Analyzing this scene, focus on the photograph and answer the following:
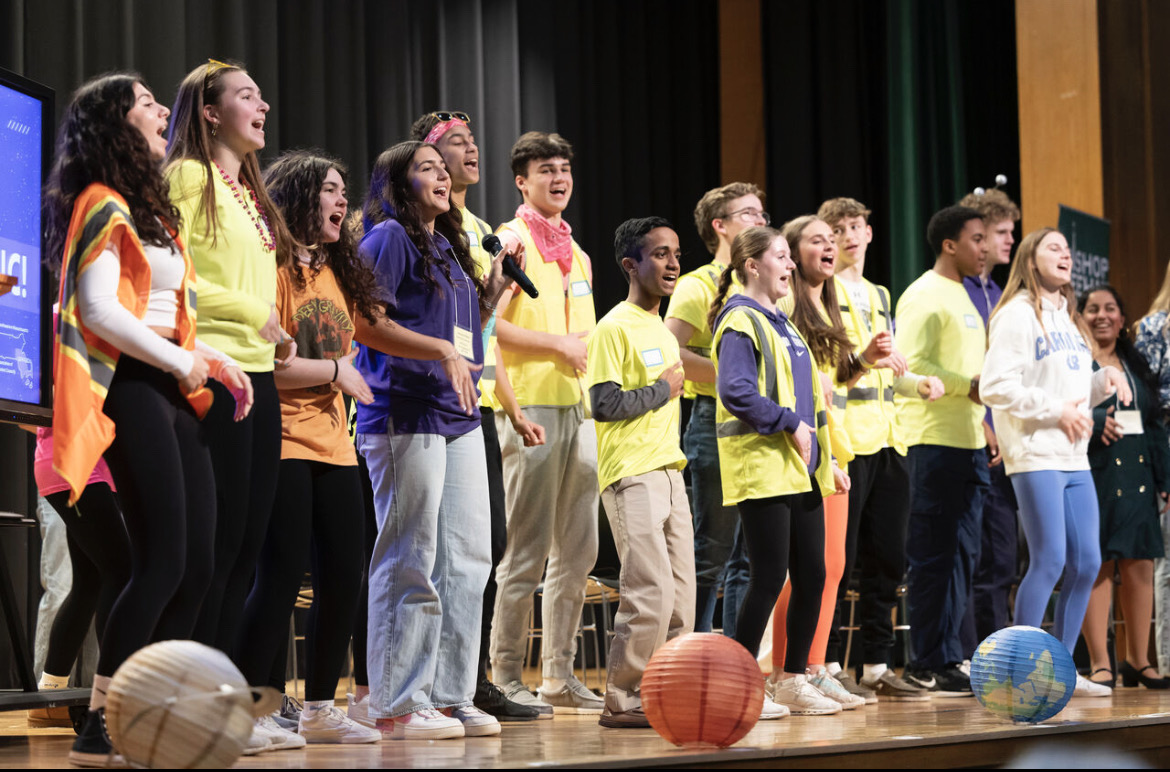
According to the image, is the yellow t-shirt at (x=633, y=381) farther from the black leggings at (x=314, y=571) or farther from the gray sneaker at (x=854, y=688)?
the gray sneaker at (x=854, y=688)

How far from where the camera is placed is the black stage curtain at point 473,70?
17.2 ft

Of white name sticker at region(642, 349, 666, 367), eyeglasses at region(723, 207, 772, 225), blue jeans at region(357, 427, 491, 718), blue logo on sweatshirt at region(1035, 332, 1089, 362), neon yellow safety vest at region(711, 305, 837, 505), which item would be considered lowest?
blue jeans at region(357, 427, 491, 718)

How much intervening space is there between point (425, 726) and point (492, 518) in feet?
2.76

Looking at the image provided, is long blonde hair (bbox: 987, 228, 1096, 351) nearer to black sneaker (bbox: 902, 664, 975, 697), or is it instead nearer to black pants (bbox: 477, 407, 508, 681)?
black sneaker (bbox: 902, 664, 975, 697)

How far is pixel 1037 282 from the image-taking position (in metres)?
4.63

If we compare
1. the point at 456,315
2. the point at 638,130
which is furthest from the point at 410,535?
the point at 638,130

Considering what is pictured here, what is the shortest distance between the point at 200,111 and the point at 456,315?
758 mm

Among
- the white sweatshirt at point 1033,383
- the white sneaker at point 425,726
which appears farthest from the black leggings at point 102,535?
the white sweatshirt at point 1033,383

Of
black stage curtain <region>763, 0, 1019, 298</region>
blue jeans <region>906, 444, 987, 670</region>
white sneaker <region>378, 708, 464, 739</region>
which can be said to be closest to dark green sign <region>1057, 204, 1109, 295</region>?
black stage curtain <region>763, 0, 1019, 298</region>

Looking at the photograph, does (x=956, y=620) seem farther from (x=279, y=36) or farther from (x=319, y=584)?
(x=279, y=36)

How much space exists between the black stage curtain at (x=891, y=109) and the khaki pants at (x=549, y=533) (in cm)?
439

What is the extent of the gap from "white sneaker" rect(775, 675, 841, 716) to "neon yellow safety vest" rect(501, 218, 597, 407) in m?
0.98

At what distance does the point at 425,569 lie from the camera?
9.78ft

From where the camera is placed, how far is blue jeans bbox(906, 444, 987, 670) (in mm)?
4551
